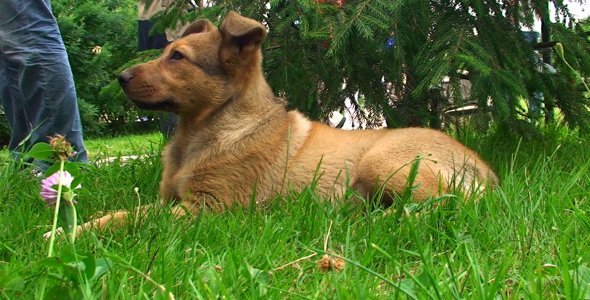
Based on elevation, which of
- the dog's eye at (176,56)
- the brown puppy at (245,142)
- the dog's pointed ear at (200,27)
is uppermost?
the dog's pointed ear at (200,27)

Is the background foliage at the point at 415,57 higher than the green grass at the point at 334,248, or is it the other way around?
Result: the background foliage at the point at 415,57

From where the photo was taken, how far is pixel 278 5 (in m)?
4.37

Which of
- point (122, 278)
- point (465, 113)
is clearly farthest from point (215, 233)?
point (465, 113)

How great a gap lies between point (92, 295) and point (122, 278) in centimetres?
15

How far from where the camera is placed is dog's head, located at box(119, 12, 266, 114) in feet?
11.1

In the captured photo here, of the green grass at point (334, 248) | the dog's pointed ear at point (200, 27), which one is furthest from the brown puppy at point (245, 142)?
the green grass at point (334, 248)

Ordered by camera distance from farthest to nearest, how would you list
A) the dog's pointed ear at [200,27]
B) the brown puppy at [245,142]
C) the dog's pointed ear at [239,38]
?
1. the dog's pointed ear at [200,27]
2. the dog's pointed ear at [239,38]
3. the brown puppy at [245,142]

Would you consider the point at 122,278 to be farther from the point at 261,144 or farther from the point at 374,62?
the point at 374,62

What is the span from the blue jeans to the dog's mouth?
0.84 m

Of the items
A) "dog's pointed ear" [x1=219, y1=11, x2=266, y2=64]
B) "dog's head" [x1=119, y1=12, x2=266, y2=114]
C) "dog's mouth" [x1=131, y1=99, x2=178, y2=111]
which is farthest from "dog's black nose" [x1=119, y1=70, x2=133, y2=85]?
"dog's pointed ear" [x1=219, y1=11, x2=266, y2=64]

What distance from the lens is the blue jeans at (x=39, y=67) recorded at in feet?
13.0

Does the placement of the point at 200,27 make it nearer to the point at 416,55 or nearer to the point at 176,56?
the point at 176,56

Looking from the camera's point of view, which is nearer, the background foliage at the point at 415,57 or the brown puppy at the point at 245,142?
the brown puppy at the point at 245,142

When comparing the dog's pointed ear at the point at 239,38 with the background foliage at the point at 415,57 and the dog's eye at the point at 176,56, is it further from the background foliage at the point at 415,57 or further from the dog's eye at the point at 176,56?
the background foliage at the point at 415,57
